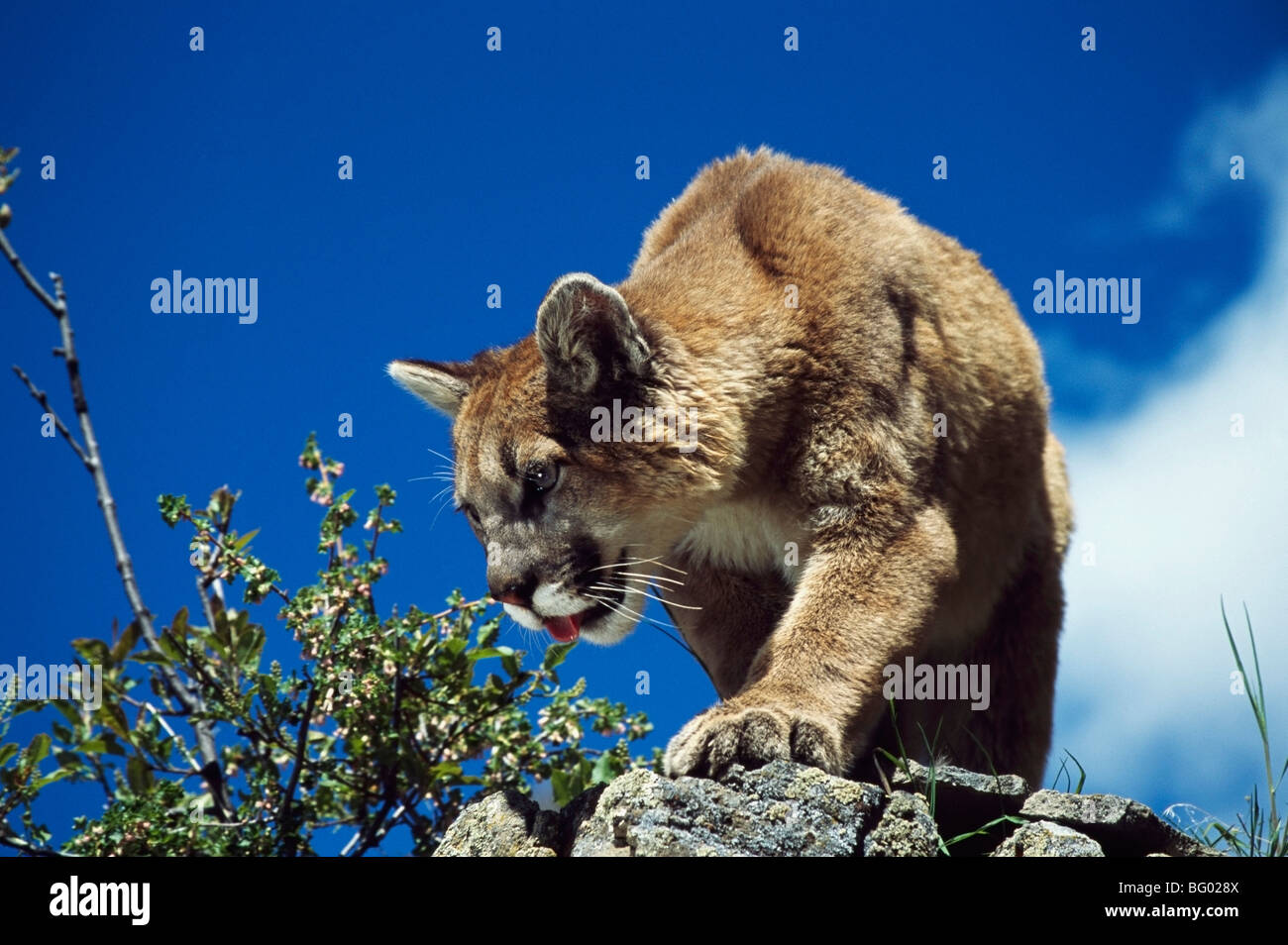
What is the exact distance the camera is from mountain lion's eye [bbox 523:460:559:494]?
20.2ft

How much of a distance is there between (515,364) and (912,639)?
244cm

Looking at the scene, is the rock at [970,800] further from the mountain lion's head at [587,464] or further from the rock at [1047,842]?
the mountain lion's head at [587,464]

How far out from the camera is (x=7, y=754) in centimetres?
620

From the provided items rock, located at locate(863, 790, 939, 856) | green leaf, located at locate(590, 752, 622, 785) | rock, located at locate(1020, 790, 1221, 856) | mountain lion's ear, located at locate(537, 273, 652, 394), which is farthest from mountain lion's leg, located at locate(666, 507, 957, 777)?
green leaf, located at locate(590, 752, 622, 785)

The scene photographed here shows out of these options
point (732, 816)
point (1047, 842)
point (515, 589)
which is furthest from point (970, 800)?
point (515, 589)

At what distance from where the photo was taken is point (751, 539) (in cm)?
661

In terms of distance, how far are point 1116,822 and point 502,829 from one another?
2452 mm

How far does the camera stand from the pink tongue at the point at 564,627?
6246 millimetres

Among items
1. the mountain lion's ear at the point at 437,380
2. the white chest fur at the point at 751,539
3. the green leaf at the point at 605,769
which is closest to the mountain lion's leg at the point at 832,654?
the white chest fur at the point at 751,539

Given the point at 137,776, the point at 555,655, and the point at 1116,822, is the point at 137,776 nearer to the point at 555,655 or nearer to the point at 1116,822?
the point at 555,655
